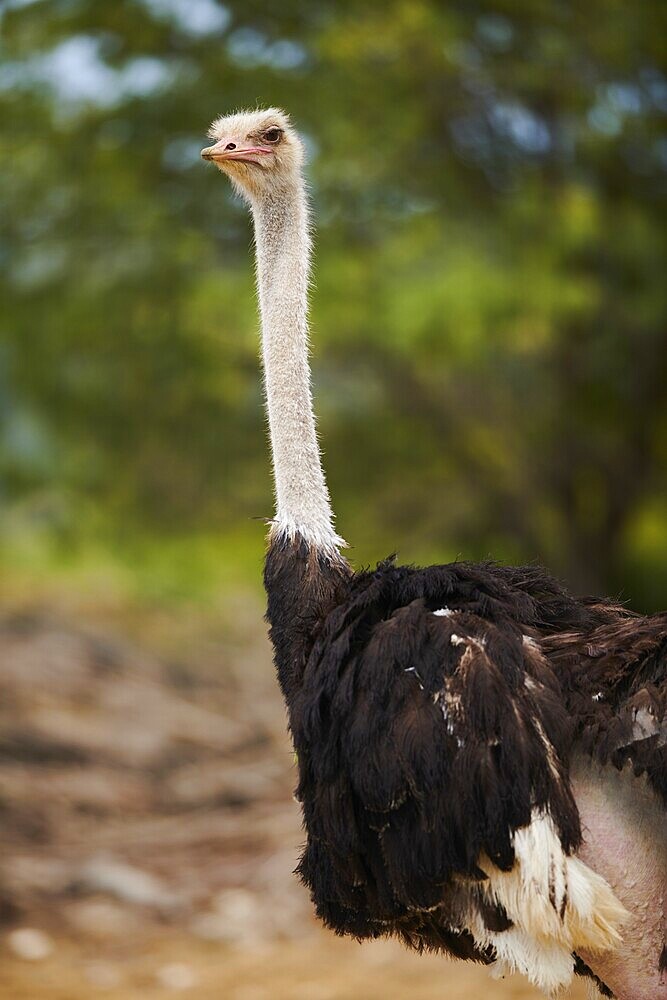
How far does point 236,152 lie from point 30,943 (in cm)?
372

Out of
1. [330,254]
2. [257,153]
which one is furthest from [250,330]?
[257,153]

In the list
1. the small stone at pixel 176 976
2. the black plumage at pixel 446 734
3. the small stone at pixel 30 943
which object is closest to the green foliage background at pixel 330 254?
the small stone at pixel 30 943

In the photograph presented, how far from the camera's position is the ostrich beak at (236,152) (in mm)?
4180

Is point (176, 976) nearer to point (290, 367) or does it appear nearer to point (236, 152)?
point (290, 367)

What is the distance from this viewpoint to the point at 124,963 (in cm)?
630

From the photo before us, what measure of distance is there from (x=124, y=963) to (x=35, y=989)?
0.49 metres

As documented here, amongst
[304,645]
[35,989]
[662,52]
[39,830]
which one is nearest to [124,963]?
[35,989]

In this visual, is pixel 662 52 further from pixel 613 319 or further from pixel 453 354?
pixel 453 354

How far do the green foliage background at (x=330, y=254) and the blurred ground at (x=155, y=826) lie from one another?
2.29 ft

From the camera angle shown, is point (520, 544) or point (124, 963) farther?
point (520, 544)

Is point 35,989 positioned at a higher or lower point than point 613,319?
lower

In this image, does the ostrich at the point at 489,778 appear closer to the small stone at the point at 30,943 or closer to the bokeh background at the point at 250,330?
the small stone at the point at 30,943

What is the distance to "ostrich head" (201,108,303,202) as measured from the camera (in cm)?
420

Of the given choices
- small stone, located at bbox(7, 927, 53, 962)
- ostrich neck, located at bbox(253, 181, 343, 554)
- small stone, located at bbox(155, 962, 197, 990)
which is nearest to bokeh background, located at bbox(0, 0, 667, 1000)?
small stone, located at bbox(7, 927, 53, 962)
